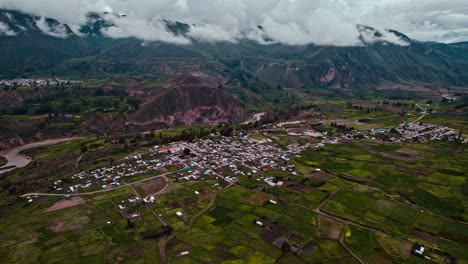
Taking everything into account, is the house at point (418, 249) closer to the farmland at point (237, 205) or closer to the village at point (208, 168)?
the village at point (208, 168)

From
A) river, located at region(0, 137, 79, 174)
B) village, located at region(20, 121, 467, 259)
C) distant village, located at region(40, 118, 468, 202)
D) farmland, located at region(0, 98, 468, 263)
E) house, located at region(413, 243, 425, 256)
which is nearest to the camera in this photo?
house, located at region(413, 243, 425, 256)

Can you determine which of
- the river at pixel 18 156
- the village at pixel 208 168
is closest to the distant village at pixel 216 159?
the village at pixel 208 168

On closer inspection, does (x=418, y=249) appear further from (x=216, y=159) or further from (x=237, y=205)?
(x=216, y=159)

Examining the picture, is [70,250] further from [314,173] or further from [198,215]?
[314,173]

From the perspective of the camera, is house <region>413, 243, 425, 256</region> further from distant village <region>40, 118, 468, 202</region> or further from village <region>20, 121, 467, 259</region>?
distant village <region>40, 118, 468, 202</region>

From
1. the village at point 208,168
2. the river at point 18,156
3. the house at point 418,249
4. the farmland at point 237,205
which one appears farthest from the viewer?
the river at point 18,156

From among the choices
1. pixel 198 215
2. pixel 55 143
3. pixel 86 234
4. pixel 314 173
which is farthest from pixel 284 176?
pixel 55 143

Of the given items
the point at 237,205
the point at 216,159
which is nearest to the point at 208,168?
the point at 216,159

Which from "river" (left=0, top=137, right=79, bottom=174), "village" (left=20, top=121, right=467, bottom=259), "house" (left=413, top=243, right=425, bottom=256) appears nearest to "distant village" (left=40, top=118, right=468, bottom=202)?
"village" (left=20, top=121, right=467, bottom=259)
